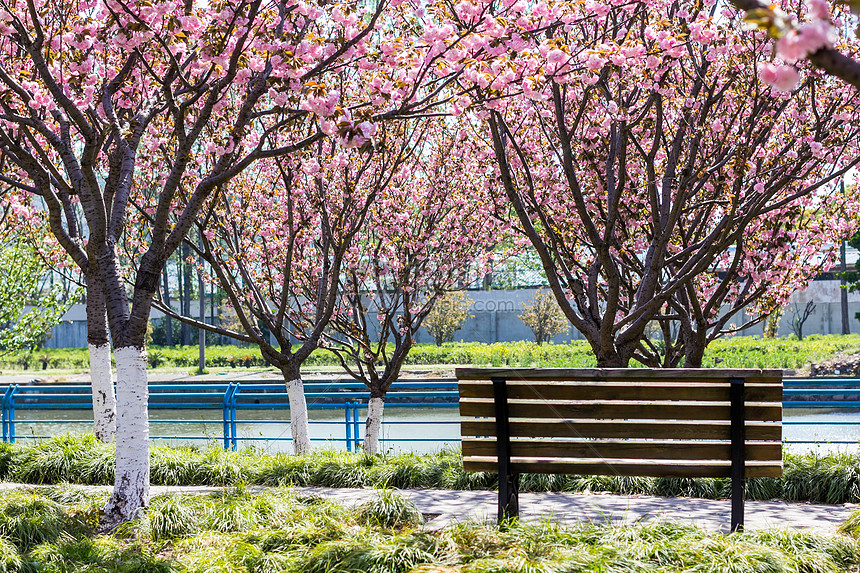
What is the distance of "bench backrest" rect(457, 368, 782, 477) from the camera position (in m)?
4.48

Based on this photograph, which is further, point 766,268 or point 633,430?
point 766,268

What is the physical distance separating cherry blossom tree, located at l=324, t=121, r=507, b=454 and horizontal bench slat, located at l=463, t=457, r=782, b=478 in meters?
4.57

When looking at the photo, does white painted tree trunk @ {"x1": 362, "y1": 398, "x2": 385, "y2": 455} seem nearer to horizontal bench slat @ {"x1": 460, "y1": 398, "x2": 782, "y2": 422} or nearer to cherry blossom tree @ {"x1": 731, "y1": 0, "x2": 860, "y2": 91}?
horizontal bench slat @ {"x1": 460, "y1": 398, "x2": 782, "y2": 422}

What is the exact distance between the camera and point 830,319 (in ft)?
125

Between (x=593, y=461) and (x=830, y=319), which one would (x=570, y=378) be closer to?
(x=593, y=461)

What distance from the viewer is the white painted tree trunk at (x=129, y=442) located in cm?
541

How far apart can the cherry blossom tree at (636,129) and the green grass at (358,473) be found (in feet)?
3.68

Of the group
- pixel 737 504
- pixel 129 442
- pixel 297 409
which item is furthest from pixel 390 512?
pixel 297 409

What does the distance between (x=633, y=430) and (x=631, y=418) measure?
0.07 metres

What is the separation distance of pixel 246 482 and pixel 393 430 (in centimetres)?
824

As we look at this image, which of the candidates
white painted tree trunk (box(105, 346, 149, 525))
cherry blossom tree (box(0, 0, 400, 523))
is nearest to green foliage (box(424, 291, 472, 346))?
cherry blossom tree (box(0, 0, 400, 523))

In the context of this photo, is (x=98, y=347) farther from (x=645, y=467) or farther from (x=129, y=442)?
(x=645, y=467)

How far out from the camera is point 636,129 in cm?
805

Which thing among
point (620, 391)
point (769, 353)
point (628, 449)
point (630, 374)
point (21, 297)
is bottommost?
point (769, 353)
